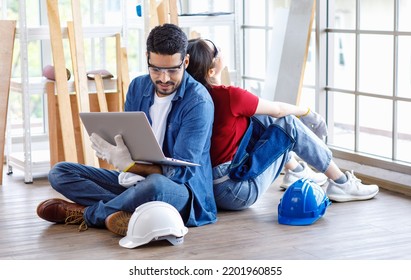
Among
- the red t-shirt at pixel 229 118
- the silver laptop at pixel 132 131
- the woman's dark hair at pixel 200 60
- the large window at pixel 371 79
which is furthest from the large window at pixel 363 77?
the silver laptop at pixel 132 131

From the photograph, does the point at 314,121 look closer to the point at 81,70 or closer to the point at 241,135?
the point at 241,135

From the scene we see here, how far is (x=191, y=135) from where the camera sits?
3691 millimetres

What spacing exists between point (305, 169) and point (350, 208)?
0.54m

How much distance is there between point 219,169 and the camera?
400 cm

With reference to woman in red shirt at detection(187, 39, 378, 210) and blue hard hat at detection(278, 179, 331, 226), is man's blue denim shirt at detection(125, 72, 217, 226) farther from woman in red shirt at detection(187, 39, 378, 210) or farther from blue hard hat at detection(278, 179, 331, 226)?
blue hard hat at detection(278, 179, 331, 226)

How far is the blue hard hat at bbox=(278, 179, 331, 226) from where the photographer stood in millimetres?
3850

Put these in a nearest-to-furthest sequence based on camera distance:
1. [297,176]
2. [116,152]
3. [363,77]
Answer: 1. [116,152]
2. [297,176]
3. [363,77]

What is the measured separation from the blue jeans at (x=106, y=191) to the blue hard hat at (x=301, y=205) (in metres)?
0.46

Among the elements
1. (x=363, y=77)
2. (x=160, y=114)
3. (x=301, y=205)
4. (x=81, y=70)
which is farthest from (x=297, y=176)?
(x=81, y=70)

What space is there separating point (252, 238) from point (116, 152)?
70 centimetres

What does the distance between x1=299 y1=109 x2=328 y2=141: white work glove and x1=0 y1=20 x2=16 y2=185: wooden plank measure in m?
1.83

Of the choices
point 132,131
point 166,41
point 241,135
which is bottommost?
point 241,135

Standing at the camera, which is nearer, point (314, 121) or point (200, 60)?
point (200, 60)
